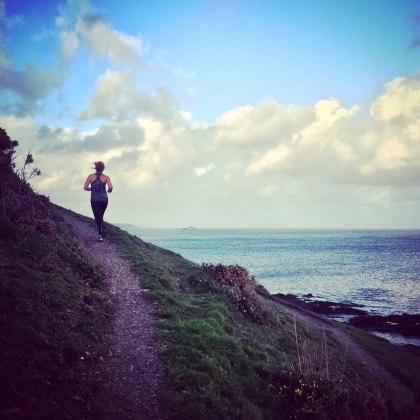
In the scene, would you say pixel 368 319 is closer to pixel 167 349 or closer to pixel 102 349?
pixel 167 349

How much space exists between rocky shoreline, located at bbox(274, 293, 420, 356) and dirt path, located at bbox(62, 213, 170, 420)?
69.8ft

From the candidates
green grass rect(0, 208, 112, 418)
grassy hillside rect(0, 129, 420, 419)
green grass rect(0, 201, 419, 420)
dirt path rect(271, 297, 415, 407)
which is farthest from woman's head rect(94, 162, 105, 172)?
dirt path rect(271, 297, 415, 407)

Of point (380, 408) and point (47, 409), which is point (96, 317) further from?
point (380, 408)

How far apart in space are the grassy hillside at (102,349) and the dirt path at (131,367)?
247 millimetres

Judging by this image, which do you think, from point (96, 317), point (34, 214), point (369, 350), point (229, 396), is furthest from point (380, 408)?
point (34, 214)

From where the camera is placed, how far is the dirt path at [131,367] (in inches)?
212

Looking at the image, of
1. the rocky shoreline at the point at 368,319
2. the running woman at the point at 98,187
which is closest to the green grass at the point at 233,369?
the running woman at the point at 98,187

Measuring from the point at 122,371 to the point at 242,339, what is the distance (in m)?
5.46

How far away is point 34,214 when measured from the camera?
39.0ft

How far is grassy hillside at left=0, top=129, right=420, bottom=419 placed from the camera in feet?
16.6

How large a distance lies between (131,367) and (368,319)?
27.1m

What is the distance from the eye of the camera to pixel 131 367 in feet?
21.6

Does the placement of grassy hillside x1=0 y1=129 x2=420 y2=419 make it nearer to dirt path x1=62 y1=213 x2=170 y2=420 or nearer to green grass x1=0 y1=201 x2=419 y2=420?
green grass x1=0 y1=201 x2=419 y2=420

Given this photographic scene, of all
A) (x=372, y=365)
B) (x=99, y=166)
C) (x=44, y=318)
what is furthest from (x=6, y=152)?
(x=372, y=365)
